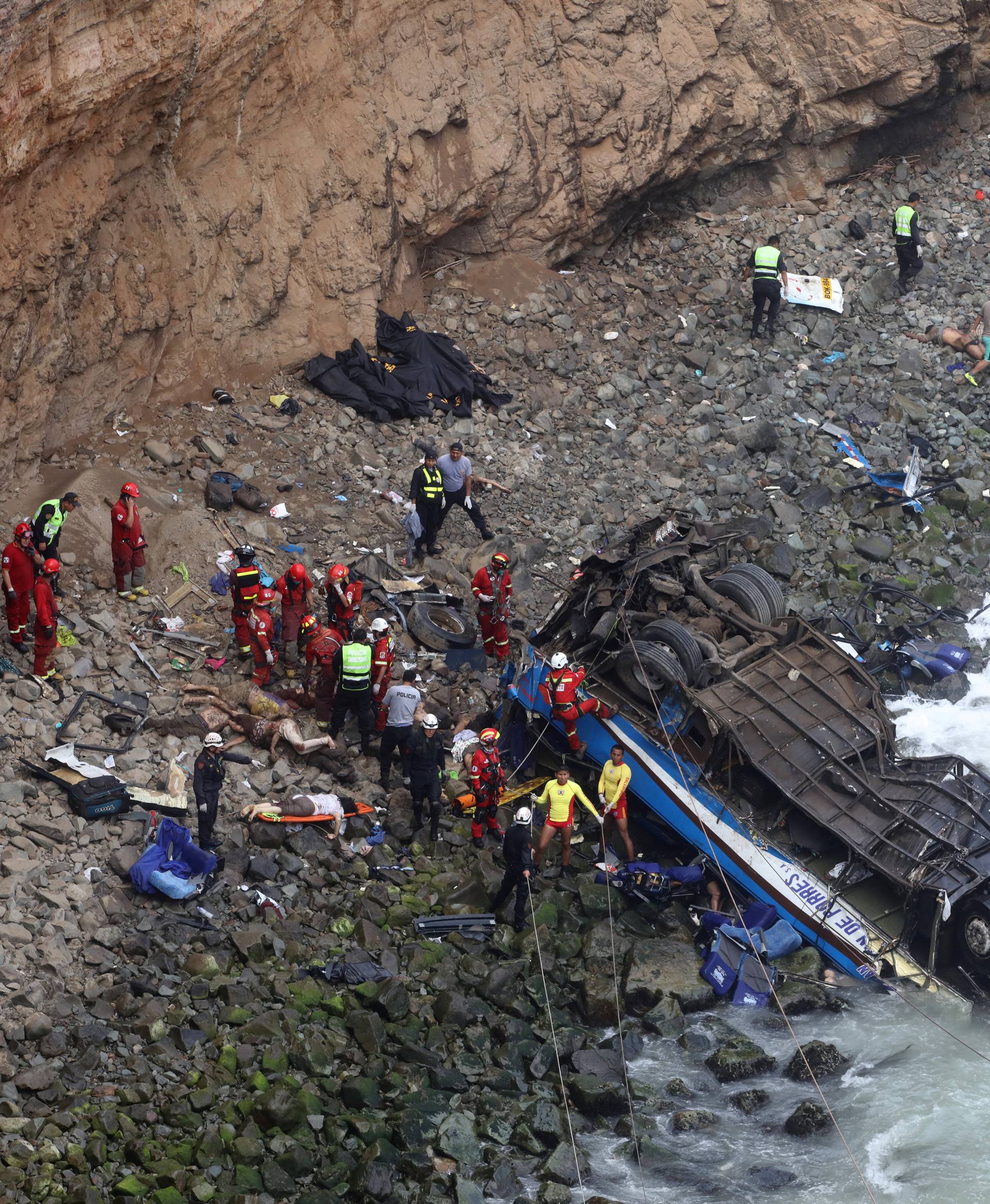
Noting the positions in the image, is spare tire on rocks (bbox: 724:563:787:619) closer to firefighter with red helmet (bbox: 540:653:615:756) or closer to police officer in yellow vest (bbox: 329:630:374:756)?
firefighter with red helmet (bbox: 540:653:615:756)

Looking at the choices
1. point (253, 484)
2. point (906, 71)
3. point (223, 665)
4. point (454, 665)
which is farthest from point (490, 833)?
point (906, 71)

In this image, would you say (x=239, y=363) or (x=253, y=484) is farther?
(x=239, y=363)

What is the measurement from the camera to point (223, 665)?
12.7m

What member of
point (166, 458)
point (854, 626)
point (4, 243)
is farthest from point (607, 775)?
point (4, 243)

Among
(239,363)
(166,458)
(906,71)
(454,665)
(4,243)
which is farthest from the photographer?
(906,71)

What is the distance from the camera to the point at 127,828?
34.8 ft

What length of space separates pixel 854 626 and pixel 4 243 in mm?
9429

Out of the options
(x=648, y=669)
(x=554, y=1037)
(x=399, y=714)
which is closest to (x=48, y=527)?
(x=399, y=714)

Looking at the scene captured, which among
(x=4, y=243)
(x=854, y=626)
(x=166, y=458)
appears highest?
(x=4, y=243)

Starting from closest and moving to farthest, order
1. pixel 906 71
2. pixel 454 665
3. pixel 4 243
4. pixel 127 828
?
pixel 127 828 < pixel 4 243 < pixel 454 665 < pixel 906 71

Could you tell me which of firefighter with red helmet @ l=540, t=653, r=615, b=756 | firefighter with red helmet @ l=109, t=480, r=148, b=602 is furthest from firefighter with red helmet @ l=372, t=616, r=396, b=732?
firefighter with red helmet @ l=109, t=480, r=148, b=602

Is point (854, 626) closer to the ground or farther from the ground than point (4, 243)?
closer to the ground

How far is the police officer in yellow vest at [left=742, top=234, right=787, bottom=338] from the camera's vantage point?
18562 millimetres

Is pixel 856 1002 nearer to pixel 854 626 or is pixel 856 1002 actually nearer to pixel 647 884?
pixel 647 884
